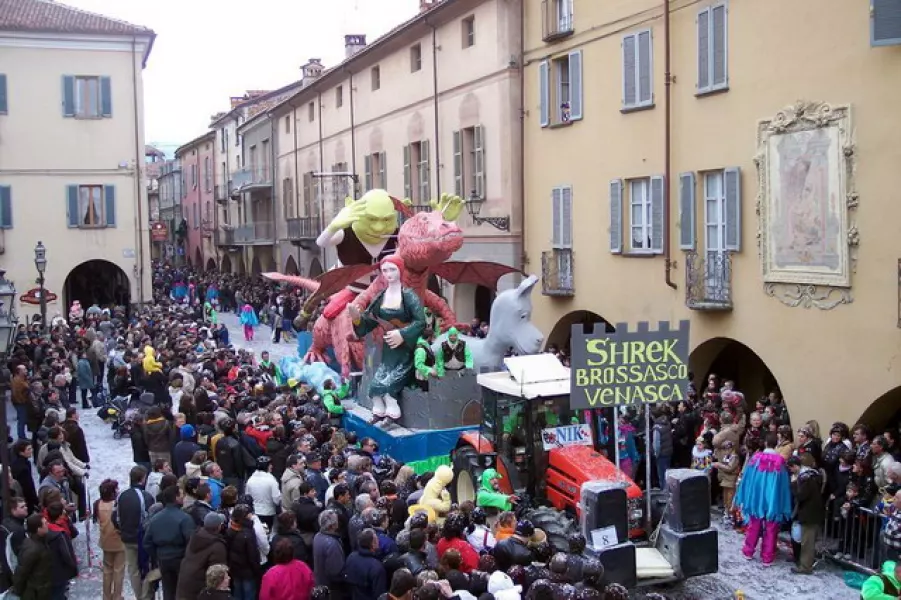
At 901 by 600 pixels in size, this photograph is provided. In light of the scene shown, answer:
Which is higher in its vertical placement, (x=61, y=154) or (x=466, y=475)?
(x=61, y=154)

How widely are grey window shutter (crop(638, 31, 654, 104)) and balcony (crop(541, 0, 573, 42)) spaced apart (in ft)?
9.16

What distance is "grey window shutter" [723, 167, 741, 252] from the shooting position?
16328 mm

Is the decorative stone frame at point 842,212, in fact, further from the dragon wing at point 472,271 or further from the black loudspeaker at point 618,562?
the black loudspeaker at point 618,562

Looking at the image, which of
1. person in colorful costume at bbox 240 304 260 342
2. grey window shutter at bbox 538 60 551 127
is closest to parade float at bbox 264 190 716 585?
grey window shutter at bbox 538 60 551 127

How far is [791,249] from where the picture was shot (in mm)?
15242

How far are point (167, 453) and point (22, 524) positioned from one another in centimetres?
389

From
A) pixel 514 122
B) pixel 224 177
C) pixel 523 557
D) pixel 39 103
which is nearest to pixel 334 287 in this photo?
pixel 514 122

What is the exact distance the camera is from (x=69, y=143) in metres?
31.8

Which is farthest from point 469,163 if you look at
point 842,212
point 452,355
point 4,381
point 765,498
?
point 4,381

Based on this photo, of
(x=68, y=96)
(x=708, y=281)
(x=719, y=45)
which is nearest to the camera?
(x=719, y=45)

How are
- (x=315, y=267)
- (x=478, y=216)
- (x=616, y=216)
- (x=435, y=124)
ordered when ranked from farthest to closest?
(x=315, y=267), (x=435, y=124), (x=478, y=216), (x=616, y=216)

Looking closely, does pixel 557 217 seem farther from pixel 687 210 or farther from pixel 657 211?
pixel 687 210

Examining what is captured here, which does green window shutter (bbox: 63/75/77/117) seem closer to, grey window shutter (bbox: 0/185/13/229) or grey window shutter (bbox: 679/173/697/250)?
grey window shutter (bbox: 0/185/13/229)

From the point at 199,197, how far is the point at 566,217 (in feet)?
142
